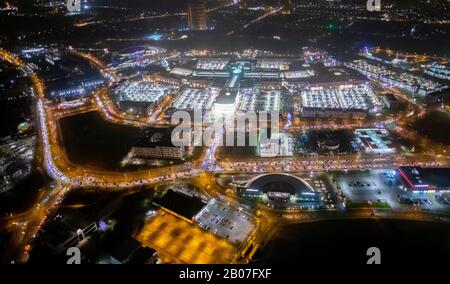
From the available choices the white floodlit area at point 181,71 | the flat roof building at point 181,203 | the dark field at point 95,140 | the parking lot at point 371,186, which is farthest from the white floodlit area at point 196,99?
the parking lot at point 371,186

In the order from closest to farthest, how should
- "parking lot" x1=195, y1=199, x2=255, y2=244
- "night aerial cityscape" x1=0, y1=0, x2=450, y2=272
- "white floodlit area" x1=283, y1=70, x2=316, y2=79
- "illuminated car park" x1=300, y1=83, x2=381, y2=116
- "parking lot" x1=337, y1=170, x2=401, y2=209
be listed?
"night aerial cityscape" x1=0, y1=0, x2=450, y2=272
"parking lot" x1=195, y1=199, x2=255, y2=244
"parking lot" x1=337, y1=170, x2=401, y2=209
"illuminated car park" x1=300, y1=83, x2=381, y2=116
"white floodlit area" x1=283, y1=70, x2=316, y2=79

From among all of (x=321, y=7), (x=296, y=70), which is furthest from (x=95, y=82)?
(x=321, y=7)

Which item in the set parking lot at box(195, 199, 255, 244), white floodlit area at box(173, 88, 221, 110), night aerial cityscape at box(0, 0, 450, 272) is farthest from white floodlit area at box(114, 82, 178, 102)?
parking lot at box(195, 199, 255, 244)

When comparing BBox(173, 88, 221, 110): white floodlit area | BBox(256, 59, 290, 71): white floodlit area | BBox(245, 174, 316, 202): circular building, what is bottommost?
BBox(245, 174, 316, 202): circular building

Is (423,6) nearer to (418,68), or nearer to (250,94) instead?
(418,68)

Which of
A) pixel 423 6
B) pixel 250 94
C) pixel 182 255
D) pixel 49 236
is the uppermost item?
pixel 423 6

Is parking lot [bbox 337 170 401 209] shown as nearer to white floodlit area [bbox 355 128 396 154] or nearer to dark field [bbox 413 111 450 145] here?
white floodlit area [bbox 355 128 396 154]
